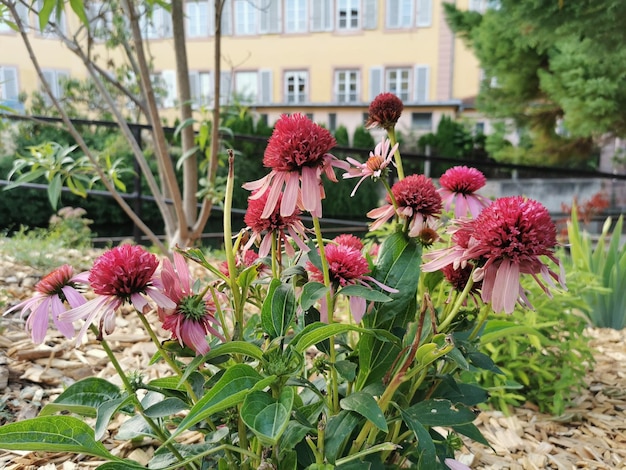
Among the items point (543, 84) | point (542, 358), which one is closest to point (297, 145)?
point (542, 358)

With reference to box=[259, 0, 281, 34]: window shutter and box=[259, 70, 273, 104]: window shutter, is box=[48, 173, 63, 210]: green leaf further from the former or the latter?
box=[259, 0, 281, 34]: window shutter

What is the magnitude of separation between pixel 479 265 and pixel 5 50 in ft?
53.5

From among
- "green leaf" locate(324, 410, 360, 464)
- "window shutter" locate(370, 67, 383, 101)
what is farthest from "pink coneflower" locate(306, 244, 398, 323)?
"window shutter" locate(370, 67, 383, 101)

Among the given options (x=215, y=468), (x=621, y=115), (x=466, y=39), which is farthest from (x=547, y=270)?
(x=466, y=39)

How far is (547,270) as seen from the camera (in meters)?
0.52

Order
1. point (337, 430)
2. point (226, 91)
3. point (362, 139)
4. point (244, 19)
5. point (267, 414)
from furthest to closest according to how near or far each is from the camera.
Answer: point (244, 19) → point (362, 139) → point (226, 91) → point (337, 430) → point (267, 414)

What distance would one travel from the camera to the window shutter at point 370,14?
14.2 meters

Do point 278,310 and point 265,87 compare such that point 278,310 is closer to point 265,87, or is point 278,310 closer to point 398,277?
point 398,277

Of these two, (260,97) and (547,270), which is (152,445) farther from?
(260,97)

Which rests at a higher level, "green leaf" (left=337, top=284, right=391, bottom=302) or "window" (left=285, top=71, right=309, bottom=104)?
"window" (left=285, top=71, right=309, bottom=104)

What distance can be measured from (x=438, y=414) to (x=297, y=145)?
1.22 ft

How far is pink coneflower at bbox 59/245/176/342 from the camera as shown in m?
0.50

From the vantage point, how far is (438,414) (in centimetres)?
60

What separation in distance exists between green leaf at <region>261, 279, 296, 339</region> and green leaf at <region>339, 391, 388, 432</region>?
0.11 metres
